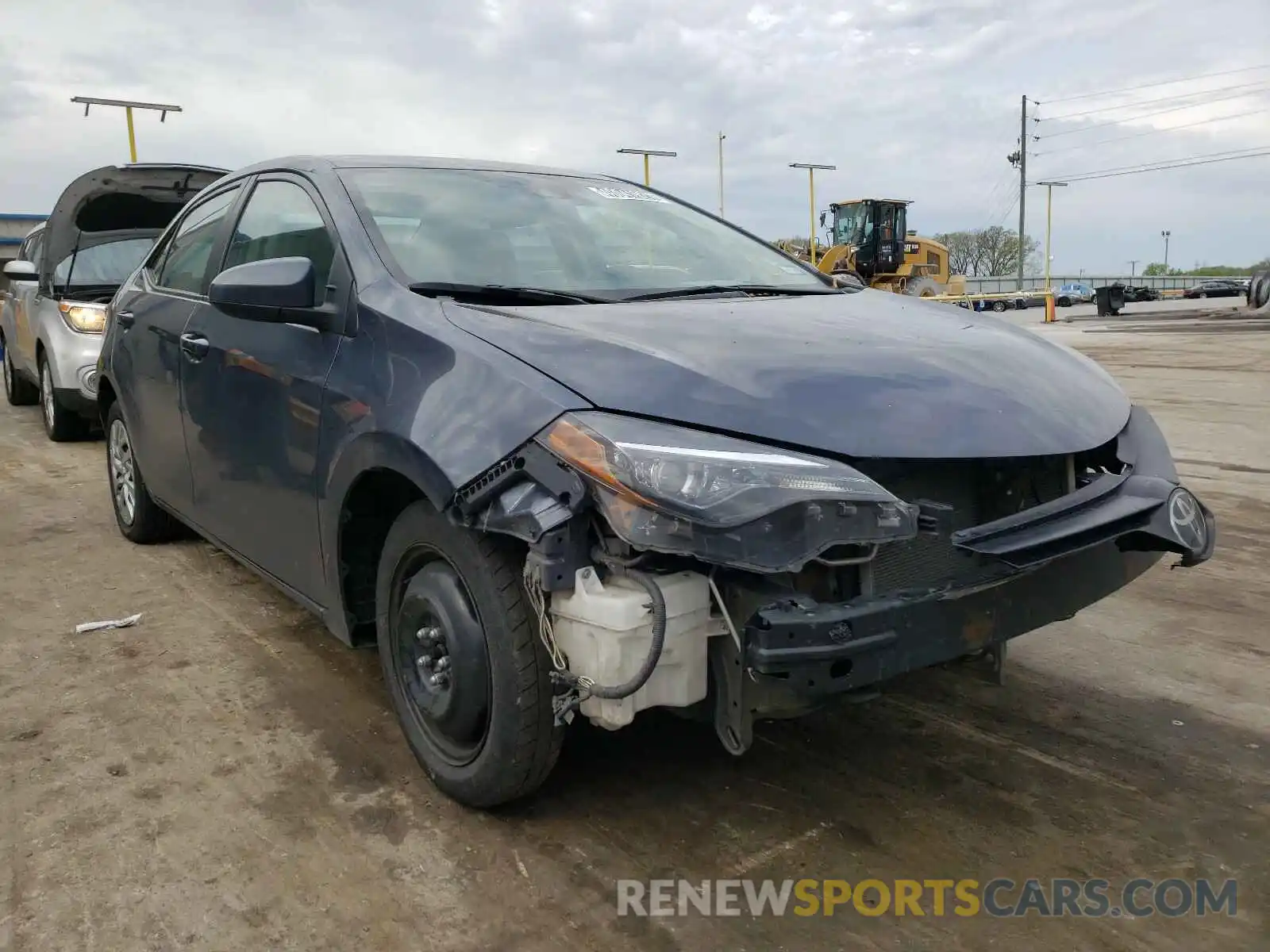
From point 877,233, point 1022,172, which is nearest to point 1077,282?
point 1022,172

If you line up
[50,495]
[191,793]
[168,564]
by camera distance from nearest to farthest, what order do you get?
[191,793] < [168,564] < [50,495]

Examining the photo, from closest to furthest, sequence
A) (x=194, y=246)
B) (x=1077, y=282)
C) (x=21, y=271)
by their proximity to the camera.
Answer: (x=194, y=246)
(x=21, y=271)
(x=1077, y=282)

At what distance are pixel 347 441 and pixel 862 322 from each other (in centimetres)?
143

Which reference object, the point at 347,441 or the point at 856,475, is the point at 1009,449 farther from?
the point at 347,441

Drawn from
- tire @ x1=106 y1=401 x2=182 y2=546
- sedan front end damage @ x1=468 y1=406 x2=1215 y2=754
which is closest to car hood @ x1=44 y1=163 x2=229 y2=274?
tire @ x1=106 y1=401 x2=182 y2=546

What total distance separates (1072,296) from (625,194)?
56.5 m

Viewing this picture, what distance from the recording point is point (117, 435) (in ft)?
16.2

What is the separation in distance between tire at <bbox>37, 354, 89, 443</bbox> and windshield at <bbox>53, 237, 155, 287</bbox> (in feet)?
2.36

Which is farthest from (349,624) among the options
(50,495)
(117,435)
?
(50,495)

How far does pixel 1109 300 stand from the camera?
34.4 meters

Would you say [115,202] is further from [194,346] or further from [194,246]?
[194,346]

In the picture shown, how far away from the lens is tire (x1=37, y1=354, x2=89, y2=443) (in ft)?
26.7

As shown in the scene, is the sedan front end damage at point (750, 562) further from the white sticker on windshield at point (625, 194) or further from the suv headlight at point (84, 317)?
the suv headlight at point (84, 317)

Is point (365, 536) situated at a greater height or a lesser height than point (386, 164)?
lesser
